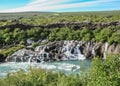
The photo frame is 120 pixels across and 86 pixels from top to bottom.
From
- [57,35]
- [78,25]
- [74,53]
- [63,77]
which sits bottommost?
[74,53]

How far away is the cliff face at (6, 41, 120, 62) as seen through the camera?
5157 inches

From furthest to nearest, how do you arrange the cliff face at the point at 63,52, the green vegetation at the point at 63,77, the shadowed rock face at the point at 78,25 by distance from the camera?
the shadowed rock face at the point at 78,25, the cliff face at the point at 63,52, the green vegetation at the point at 63,77

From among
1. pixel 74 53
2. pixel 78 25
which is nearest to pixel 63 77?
pixel 74 53

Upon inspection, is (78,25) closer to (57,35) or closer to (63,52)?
(57,35)

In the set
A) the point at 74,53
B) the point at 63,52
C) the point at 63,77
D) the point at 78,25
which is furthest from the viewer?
the point at 78,25

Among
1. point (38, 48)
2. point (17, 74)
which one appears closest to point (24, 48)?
point (38, 48)

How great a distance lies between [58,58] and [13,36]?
125ft

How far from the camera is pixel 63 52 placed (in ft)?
443

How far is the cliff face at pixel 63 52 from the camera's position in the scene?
13100 cm

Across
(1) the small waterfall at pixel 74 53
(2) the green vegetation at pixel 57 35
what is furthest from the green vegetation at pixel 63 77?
(2) the green vegetation at pixel 57 35

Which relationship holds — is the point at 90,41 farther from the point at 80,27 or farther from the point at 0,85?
the point at 0,85

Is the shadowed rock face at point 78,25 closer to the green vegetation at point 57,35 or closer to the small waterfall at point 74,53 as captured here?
the green vegetation at point 57,35

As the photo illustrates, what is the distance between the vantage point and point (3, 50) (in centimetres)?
14662

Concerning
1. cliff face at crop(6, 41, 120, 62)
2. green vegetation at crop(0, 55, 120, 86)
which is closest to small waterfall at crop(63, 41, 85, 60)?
cliff face at crop(6, 41, 120, 62)
